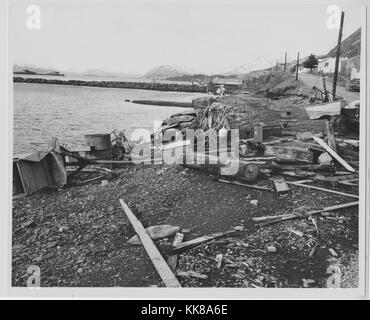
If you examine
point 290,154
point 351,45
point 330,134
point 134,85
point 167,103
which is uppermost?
point 351,45

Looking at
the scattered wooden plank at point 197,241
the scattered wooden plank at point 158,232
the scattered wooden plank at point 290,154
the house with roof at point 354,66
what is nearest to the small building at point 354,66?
the house with roof at point 354,66

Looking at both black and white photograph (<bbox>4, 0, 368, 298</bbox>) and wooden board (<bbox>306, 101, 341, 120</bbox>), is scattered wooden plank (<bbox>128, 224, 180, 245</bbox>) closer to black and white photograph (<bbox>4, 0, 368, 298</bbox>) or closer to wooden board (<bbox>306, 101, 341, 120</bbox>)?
black and white photograph (<bbox>4, 0, 368, 298</bbox>)

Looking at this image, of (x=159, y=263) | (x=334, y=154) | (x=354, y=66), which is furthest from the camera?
(x=334, y=154)

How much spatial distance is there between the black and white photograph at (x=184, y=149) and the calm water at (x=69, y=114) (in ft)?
0.04

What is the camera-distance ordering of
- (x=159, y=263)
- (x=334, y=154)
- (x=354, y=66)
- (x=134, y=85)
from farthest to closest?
(x=134, y=85), (x=334, y=154), (x=354, y=66), (x=159, y=263)

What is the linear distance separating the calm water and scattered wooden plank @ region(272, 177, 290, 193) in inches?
43.1

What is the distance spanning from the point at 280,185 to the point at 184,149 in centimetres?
92

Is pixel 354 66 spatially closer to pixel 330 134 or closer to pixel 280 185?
pixel 330 134

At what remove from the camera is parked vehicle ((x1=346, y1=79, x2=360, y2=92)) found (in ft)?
9.88

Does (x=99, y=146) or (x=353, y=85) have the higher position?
(x=353, y=85)

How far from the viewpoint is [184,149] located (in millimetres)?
3162

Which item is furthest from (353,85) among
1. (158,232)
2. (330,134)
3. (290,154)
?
(158,232)
